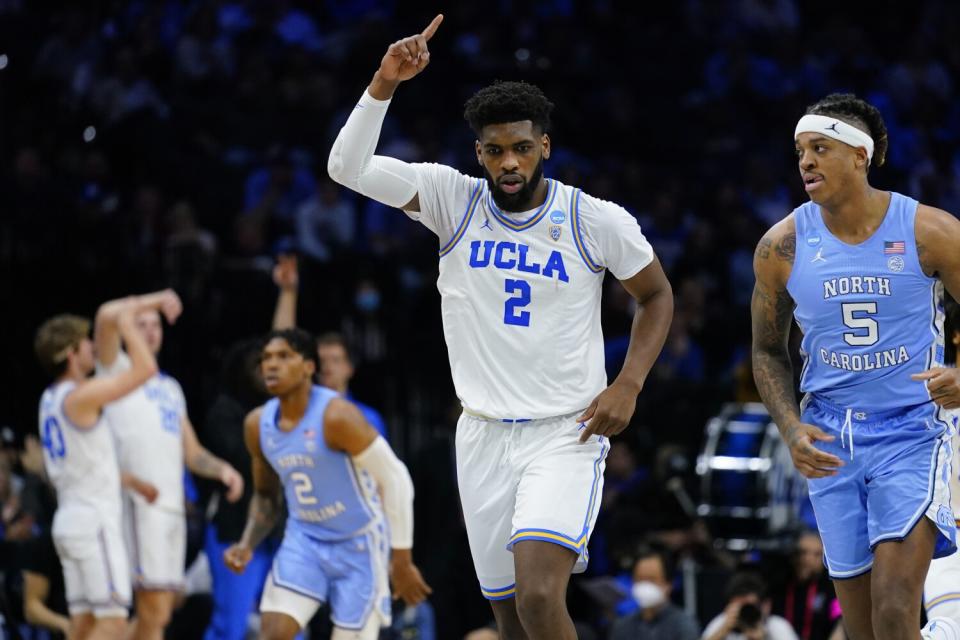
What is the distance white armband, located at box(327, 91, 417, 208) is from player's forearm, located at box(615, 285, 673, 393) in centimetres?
100

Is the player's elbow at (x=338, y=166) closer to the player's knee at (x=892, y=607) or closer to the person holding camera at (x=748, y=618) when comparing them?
the player's knee at (x=892, y=607)

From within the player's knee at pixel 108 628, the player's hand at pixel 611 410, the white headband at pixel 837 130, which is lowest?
the player's knee at pixel 108 628

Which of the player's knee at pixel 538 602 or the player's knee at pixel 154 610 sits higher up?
the player's knee at pixel 538 602

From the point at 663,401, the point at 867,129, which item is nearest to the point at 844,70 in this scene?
the point at 663,401

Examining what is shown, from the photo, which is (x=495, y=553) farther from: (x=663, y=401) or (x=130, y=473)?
(x=663, y=401)

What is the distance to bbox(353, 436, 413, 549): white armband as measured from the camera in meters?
7.95

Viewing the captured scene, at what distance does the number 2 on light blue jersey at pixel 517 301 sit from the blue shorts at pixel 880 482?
1184 mm

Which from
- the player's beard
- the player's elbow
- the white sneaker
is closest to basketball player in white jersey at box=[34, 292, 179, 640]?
the player's elbow

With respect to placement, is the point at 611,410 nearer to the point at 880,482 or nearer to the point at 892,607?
the point at 880,482

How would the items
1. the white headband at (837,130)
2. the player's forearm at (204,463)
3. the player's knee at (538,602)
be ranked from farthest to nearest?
the player's forearm at (204,463) → the white headband at (837,130) → the player's knee at (538,602)

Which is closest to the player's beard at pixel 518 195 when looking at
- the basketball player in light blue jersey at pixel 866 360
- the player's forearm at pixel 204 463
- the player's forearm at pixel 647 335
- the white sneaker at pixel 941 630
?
the player's forearm at pixel 647 335

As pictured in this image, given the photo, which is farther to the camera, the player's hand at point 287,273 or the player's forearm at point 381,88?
the player's hand at point 287,273

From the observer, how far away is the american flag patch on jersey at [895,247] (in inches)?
227

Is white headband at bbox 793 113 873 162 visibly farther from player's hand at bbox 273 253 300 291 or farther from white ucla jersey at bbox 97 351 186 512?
white ucla jersey at bbox 97 351 186 512
